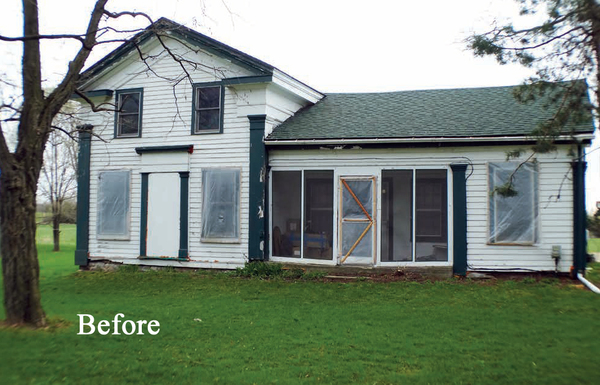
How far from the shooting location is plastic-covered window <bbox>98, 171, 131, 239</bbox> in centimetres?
1443

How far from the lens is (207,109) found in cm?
1372

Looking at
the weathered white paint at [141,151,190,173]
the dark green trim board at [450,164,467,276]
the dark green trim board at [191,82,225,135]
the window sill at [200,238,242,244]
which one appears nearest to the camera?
the dark green trim board at [450,164,467,276]

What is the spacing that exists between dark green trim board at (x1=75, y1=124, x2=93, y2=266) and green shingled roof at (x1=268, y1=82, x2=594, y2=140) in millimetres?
5631

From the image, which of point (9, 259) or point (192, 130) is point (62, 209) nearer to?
point (192, 130)

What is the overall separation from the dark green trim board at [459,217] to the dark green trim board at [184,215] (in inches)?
263

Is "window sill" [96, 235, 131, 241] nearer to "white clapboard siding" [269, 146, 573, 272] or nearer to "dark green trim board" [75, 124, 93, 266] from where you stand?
"dark green trim board" [75, 124, 93, 266]

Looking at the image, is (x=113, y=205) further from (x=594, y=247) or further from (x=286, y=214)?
(x=594, y=247)

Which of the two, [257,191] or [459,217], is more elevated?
[257,191]

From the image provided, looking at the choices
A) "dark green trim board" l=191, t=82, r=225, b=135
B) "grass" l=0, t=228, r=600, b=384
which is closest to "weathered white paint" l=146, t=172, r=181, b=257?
"dark green trim board" l=191, t=82, r=225, b=135

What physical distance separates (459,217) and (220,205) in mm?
5841

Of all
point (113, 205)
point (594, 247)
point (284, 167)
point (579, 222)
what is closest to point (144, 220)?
point (113, 205)

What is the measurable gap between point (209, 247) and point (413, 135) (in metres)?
5.79

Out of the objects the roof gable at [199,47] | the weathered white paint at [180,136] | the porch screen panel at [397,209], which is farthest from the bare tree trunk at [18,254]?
the porch screen panel at [397,209]

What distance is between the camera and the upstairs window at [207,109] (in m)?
13.6
